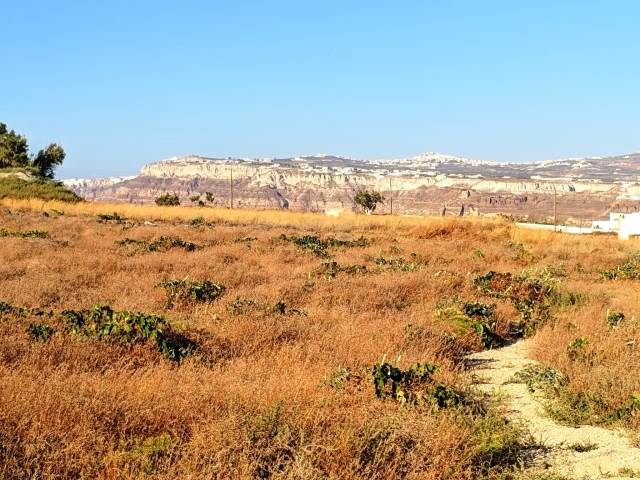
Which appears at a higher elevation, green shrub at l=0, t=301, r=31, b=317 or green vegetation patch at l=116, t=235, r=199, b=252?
green shrub at l=0, t=301, r=31, b=317

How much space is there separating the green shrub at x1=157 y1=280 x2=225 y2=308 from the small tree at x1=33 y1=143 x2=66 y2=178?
166 ft

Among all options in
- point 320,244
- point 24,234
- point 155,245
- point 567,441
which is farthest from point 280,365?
point 24,234

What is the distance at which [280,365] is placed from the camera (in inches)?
258

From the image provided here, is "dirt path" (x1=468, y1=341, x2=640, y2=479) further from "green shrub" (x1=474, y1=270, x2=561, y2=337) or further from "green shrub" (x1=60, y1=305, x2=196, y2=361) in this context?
"green shrub" (x1=60, y1=305, x2=196, y2=361)

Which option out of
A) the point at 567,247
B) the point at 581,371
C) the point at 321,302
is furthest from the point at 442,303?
the point at 567,247

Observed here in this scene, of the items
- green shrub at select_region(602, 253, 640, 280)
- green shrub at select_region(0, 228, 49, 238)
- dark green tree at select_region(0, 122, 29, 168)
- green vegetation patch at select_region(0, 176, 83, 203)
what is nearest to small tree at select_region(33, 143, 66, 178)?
dark green tree at select_region(0, 122, 29, 168)

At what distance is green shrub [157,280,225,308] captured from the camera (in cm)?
1059

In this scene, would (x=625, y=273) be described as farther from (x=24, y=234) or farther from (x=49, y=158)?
(x=49, y=158)

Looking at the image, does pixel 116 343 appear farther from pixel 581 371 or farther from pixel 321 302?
pixel 581 371

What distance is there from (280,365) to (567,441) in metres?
2.96

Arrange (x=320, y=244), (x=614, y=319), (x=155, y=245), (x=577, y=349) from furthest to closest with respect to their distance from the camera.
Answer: (x=320, y=244) → (x=155, y=245) → (x=614, y=319) → (x=577, y=349)

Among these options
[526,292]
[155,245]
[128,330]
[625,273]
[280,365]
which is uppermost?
[128,330]

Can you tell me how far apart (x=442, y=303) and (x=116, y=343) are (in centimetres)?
620

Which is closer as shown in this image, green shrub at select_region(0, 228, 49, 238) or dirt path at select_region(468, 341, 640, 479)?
dirt path at select_region(468, 341, 640, 479)
